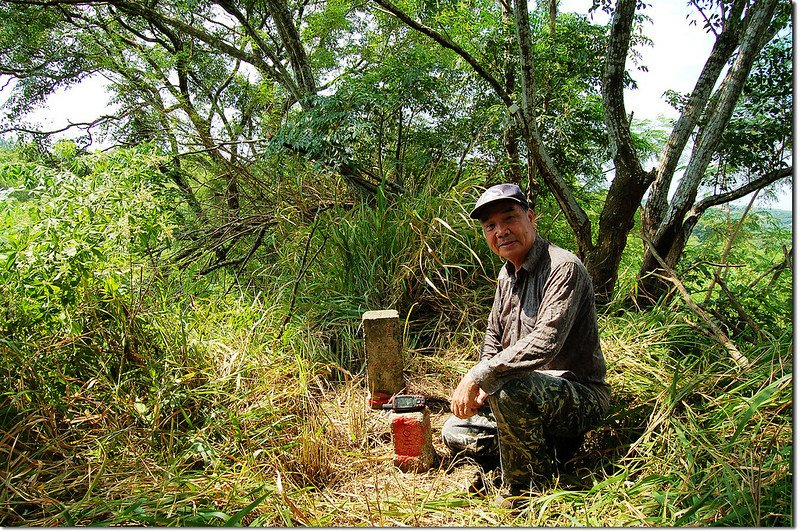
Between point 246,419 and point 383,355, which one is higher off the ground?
point 383,355

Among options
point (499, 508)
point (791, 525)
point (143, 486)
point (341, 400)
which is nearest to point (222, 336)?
point (341, 400)

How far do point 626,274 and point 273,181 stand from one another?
119 inches

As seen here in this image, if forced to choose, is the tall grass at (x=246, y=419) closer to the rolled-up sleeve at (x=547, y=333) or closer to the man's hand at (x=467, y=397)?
the man's hand at (x=467, y=397)

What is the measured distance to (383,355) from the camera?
2.92m

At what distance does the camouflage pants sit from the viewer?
74.1 inches

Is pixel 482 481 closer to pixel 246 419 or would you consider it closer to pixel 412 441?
pixel 412 441

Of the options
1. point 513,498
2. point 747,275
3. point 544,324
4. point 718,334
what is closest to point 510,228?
point 544,324

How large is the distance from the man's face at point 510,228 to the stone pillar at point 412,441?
0.85 metres

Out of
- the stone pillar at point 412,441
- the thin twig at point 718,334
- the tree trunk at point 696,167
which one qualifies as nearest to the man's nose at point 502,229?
the stone pillar at point 412,441

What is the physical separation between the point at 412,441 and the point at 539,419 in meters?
0.67

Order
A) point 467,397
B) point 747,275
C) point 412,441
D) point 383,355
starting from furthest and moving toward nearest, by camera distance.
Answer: point 747,275, point 383,355, point 412,441, point 467,397

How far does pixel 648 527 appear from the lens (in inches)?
64.5

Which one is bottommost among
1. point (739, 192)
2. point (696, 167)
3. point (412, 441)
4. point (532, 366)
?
point (412, 441)

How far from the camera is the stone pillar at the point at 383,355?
2896 mm
